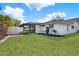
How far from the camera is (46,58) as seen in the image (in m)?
3.67

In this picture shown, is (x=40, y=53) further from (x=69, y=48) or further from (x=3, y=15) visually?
(x=3, y=15)

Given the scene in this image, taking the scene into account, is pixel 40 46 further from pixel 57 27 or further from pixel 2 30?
pixel 2 30

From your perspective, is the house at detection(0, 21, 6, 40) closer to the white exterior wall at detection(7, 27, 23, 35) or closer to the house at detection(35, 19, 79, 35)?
the white exterior wall at detection(7, 27, 23, 35)

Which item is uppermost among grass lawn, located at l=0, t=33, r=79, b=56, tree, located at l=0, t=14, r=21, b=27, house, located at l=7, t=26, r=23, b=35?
tree, located at l=0, t=14, r=21, b=27

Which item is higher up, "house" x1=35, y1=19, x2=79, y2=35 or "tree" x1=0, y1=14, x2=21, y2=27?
"tree" x1=0, y1=14, x2=21, y2=27

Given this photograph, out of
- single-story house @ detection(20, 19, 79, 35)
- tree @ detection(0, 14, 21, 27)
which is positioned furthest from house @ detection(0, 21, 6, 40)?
single-story house @ detection(20, 19, 79, 35)

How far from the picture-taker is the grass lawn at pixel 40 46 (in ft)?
12.1

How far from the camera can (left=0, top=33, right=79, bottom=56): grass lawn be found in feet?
12.1

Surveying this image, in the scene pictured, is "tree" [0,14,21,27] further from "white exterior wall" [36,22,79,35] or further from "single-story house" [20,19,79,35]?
"white exterior wall" [36,22,79,35]

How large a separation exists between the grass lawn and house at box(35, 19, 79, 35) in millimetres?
52

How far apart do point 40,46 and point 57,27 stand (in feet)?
0.86

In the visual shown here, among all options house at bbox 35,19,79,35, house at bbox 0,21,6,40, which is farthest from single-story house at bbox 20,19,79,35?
house at bbox 0,21,6,40

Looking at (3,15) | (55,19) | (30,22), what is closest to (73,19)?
(55,19)

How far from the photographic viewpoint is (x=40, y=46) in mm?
3734
